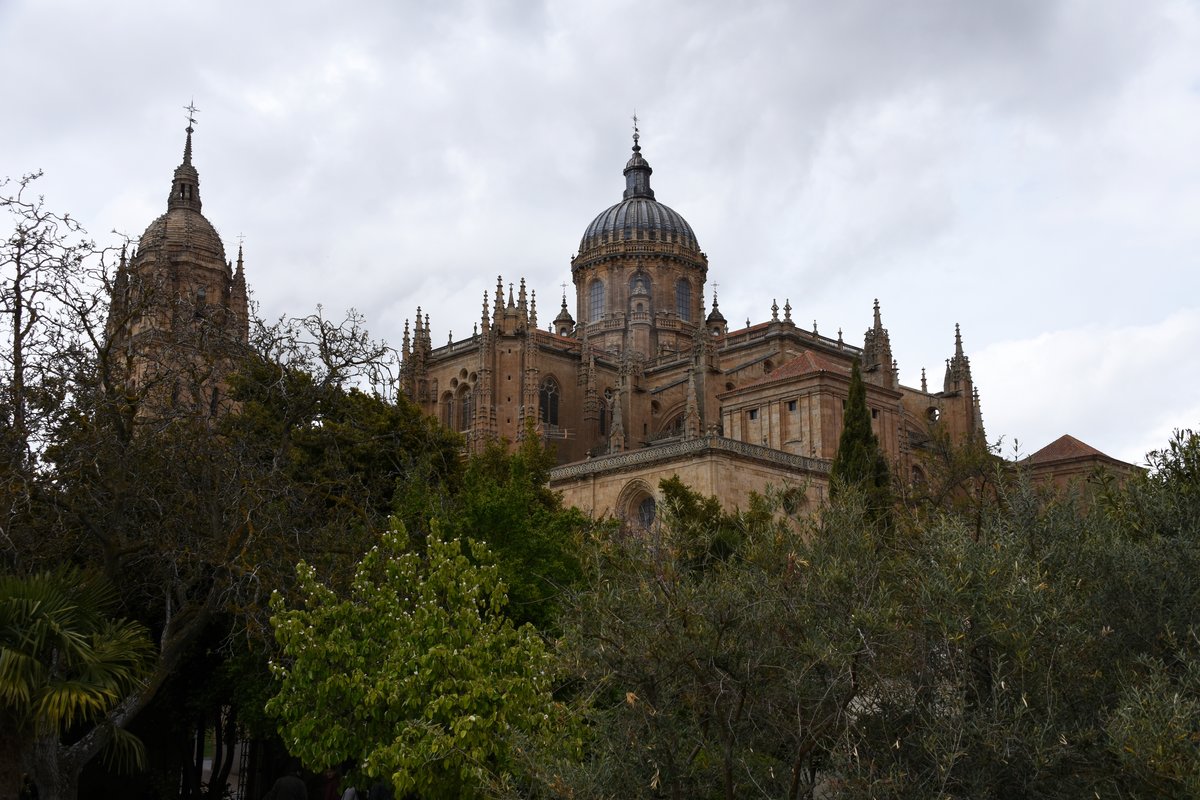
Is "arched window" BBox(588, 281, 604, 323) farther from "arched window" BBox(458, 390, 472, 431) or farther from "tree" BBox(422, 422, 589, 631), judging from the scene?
"tree" BBox(422, 422, 589, 631)

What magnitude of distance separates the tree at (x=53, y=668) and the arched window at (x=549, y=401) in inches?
1609

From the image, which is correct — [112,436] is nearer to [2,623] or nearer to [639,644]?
[2,623]

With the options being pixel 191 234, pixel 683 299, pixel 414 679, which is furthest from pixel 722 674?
pixel 683 299

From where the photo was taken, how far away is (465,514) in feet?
67.3

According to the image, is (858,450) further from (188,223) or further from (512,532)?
(188,223)

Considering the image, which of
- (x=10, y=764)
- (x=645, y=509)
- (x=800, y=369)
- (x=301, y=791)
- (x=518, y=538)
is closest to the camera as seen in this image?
(x=10, y=764)

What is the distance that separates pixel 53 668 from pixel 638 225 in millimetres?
53055

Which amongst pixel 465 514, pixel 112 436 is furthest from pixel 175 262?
pixel 112 436

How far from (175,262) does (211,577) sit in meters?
41.2

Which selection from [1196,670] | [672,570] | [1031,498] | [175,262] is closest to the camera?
[1196,670]

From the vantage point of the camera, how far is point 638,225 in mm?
63406

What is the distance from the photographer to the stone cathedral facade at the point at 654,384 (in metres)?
39.7

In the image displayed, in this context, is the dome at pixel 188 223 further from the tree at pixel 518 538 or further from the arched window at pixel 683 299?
the tree at pixel 518 538

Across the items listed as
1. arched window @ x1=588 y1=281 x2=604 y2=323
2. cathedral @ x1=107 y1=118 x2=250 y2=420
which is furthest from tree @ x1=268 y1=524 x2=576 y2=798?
arched window @ x1=588 y1=281 x2=604 y2=323
